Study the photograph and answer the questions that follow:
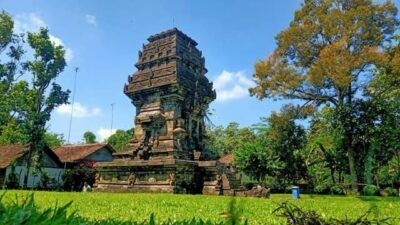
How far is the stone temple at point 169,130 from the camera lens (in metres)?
19.3

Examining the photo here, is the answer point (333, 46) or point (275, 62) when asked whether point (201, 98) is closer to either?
point (275, 62)

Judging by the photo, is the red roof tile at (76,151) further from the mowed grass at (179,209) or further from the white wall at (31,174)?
the mowed grass at (179,209)

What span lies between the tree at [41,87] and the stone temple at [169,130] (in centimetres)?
1031

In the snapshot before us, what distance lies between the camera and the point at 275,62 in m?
23.7

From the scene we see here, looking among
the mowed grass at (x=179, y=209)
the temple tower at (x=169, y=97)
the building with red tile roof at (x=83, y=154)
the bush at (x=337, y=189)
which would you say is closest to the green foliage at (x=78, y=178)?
the building with red tile roof at (x=83, y=154)

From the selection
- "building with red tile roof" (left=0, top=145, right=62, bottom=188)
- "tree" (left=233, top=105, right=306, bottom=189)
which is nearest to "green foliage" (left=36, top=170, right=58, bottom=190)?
"building with red tile roof" (left=0, top=145, right=62, bottom=188)

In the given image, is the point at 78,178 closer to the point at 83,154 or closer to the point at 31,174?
the point at 31,174

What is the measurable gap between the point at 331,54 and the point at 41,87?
24.7m

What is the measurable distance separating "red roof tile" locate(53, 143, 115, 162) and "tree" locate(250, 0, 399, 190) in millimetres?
20558

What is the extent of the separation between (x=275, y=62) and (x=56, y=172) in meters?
24.2

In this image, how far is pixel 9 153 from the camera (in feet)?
104

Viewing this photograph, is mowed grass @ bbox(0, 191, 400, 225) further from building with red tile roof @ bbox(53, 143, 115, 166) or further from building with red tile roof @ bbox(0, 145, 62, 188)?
building with red tile roof @ bbox(53, 143, 115, 166)

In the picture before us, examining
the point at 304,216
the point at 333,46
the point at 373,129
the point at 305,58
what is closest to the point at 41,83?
the point at 305,58

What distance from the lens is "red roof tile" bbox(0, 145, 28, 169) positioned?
3028 centimetres
